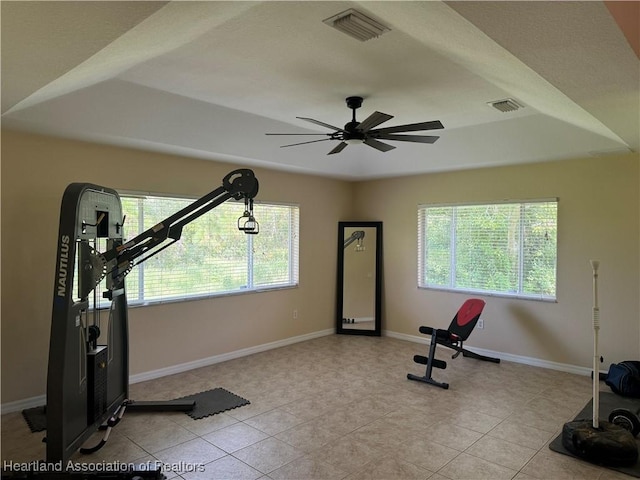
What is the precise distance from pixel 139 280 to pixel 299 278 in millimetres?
2300

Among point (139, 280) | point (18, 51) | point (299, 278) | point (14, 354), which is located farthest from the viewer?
point (299, 278)

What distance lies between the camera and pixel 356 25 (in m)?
2.50

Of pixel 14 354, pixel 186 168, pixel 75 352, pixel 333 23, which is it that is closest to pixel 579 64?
pixel 333 23

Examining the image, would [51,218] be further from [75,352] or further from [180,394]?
[180,394]

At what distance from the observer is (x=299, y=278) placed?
620cm

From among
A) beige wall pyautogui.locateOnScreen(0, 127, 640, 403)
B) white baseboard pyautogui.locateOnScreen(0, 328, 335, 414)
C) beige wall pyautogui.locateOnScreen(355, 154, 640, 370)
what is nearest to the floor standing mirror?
beige wall pyautogui.locateOnScreen(0, 127, 640, 403)

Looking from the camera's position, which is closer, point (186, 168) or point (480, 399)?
point (480, 399)

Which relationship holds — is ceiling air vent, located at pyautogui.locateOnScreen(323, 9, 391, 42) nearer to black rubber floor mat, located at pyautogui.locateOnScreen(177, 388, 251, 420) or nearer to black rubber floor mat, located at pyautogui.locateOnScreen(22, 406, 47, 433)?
black rubber floor mat, located at pyautogui.locateOnScreen(177, 388, 251, 420)

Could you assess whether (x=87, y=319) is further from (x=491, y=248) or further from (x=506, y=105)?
(x=491, y=248)

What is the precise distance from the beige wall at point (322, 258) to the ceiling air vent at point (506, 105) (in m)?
1.27

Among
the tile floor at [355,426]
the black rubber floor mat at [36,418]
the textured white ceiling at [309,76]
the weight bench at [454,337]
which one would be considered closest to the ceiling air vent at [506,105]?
the textured white ceiling at [309,76]

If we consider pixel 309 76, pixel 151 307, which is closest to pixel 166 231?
pixel 151 307

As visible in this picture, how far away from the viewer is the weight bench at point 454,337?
15.0 ft

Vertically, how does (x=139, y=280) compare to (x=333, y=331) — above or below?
above
